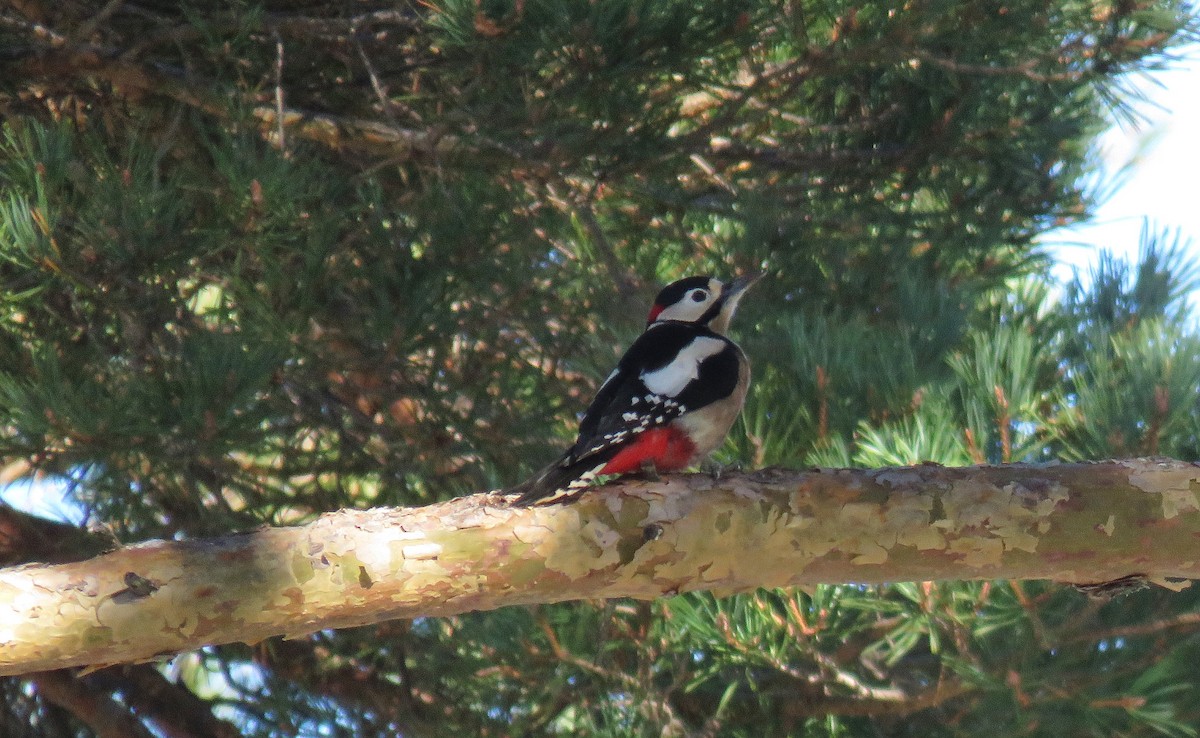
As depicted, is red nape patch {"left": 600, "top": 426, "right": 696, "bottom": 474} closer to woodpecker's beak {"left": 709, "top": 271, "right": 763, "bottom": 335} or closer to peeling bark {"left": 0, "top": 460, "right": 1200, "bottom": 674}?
peeling bark {"left": 0, "top": 460, "right": 1200, "bottom": 674}

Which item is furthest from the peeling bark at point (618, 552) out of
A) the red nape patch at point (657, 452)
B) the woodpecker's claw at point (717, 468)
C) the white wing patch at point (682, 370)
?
the white wing patch at point (682, 370)

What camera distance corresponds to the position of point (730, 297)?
2.94 m

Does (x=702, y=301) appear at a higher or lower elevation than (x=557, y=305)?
higher

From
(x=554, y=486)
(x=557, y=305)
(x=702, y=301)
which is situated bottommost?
(x=557, y=305)

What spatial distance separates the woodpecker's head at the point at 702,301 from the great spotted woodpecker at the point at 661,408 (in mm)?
122

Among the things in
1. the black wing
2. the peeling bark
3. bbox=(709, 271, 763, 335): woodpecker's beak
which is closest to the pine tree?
bbox=(709, 271, 763, 335): woodpecker's beak

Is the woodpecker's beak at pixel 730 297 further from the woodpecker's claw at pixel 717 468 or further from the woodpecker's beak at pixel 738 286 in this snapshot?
the woodpecker's claw at pixel 717 468

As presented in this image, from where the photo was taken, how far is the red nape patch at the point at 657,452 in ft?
7.55

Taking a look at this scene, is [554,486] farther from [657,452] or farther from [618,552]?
[657,452]

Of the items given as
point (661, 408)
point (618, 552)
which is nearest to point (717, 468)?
point (661, 408)

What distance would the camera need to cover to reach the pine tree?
229cm

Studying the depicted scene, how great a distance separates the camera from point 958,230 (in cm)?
319

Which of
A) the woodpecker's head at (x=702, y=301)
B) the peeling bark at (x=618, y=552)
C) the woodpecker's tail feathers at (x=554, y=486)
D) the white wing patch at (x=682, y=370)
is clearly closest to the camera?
the peeling bark at (x=618, y=552)

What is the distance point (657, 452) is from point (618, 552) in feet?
2.20
